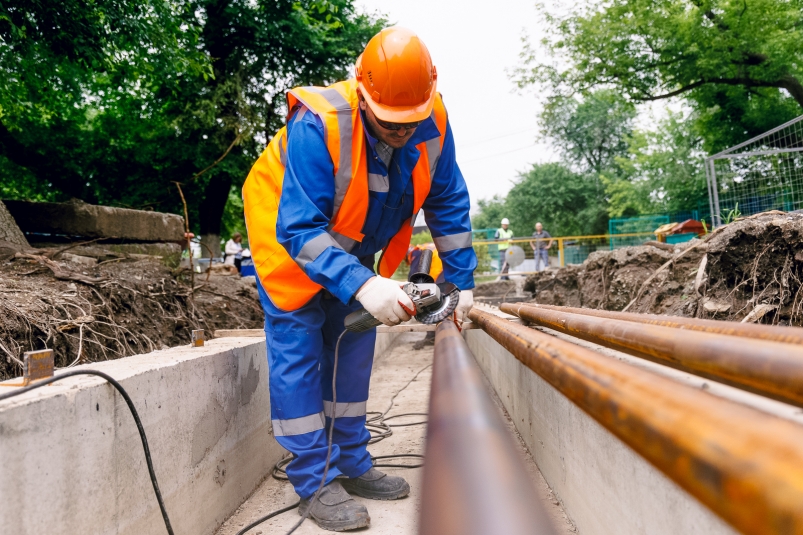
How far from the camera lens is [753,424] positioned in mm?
632

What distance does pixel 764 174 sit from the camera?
883 centimetres

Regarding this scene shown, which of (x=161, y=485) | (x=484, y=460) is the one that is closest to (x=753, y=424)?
(x=484, y=460)

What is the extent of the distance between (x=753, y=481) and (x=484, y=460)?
0.38 meters

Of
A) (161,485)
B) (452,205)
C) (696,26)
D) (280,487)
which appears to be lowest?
(280,487)

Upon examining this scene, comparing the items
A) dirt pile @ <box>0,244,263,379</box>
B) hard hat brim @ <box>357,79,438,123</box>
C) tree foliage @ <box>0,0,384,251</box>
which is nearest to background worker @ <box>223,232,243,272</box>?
tree foliage @ <box>0,0,384,251</box>

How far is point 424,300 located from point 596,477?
94 centimetres

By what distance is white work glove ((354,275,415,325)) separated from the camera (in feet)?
7.32

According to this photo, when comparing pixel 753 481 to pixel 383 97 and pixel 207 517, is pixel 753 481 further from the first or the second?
pixel 207 517

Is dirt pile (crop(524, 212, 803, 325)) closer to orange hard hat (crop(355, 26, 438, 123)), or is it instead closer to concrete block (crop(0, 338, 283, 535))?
orange hard hat (crop(355, 26, 438, 123))

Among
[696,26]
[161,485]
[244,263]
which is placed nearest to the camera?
[161,485]

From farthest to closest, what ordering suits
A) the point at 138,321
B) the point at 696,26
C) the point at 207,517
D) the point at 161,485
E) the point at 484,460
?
the point at 696,26, the point at 138,321, the point at 207,517, the point at 161,485, the point at 484,460

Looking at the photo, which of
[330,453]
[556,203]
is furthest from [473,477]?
[556,203]

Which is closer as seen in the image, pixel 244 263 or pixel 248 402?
pixel 248 402

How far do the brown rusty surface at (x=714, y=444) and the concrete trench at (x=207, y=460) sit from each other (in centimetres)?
23
